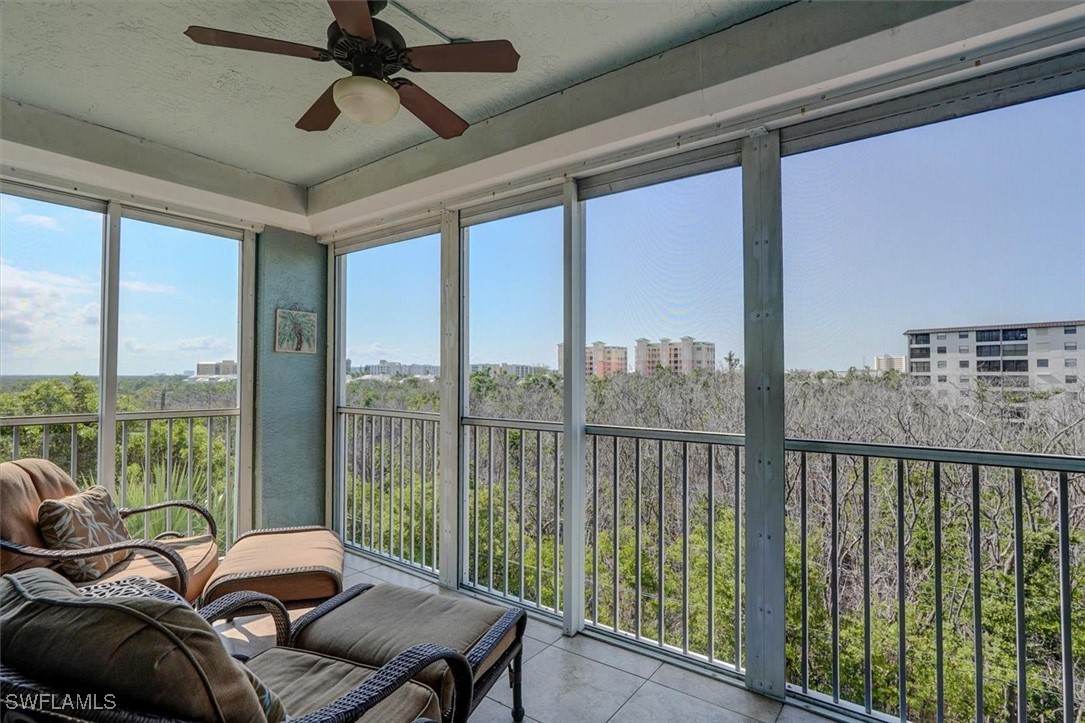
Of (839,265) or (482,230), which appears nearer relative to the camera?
(839,265)

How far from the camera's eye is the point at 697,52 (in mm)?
2178

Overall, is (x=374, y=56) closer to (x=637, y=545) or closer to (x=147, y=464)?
(x=637, y=545)

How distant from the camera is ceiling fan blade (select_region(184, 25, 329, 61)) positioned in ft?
5.16

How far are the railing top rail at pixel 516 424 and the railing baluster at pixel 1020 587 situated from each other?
190 cm

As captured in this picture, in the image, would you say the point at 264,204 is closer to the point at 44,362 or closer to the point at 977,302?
the point at 44,362

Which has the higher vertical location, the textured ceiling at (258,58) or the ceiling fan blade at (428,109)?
the textured ceiling at (258,58)

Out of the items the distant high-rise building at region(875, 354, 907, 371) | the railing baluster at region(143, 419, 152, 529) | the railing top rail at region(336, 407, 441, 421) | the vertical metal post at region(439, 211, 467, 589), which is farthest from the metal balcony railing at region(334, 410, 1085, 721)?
the railing baluster at region(143, 419, 152, 529)

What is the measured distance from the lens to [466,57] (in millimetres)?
1677

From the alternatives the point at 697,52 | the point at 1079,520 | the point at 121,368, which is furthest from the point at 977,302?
the point at 121,368

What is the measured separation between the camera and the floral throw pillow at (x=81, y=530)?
89.0 inches

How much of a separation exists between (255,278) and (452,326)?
5.65 ft

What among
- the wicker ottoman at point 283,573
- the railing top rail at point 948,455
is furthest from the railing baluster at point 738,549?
the wicker ottoman at point 283,573

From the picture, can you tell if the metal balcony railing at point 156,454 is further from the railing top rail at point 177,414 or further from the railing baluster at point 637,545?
the railing baluster at point 637,545

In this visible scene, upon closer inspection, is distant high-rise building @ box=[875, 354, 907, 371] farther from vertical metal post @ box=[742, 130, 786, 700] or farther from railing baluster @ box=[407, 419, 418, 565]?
railing baluster @ box=[407, 419, 418, 565]
